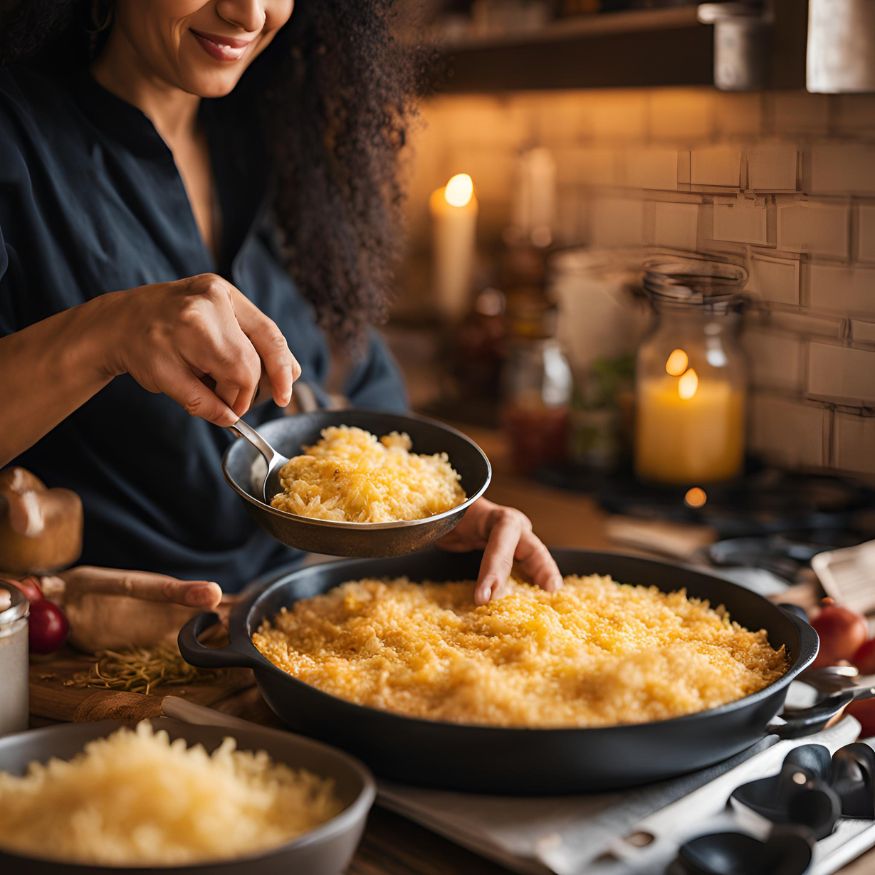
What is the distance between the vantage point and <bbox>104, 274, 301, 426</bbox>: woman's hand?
1.00 metres

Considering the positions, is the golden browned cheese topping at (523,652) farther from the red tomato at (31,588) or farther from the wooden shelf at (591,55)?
the wooden shelf at (591,55)

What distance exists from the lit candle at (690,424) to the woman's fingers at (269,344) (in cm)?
124

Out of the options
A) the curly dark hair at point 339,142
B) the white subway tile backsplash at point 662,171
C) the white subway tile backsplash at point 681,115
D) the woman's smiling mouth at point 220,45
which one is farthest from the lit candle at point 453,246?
the woman's smiling mouth at point 220,45

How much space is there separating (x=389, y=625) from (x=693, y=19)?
1.41 metres

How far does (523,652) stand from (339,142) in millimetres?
941

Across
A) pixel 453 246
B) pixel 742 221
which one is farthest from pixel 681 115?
pixel 742 221

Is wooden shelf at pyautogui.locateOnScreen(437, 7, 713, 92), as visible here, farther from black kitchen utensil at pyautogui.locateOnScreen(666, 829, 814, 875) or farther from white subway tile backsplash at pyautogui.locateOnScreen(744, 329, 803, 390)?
black kitchen utensil at pyautogui.locateOnScreen(666, 829, 814, 875)

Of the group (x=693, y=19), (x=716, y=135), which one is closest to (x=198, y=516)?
(x=693, y=19)

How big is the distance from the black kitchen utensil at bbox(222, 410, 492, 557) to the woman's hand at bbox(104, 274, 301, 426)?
11cm

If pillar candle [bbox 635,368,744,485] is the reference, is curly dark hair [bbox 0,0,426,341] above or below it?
above

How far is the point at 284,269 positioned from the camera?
1.68 meters

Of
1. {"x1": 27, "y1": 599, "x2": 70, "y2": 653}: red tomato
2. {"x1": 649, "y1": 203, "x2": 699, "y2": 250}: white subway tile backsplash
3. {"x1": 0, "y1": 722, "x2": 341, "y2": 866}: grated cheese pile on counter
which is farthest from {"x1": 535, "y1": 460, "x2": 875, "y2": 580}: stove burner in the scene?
{"x1": 0, "y1": 722, "x2": 341, "y2": 866}: grated cheese pile on counter

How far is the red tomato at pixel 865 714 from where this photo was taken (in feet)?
3.63

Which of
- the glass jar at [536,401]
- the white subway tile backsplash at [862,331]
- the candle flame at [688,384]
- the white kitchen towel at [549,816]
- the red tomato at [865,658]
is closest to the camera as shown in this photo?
the white kitchen towel at [549,816]
